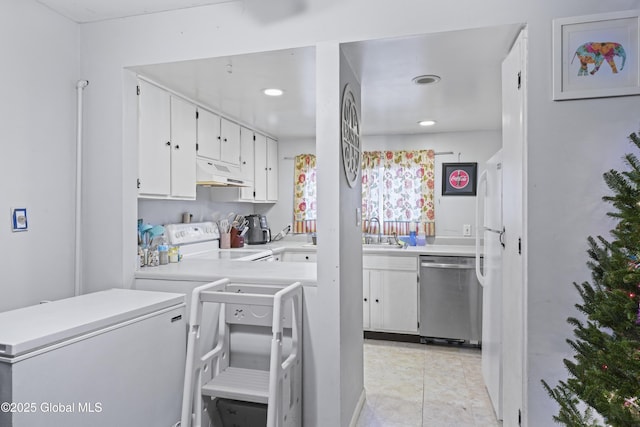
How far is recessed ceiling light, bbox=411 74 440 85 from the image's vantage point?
2.37 metres

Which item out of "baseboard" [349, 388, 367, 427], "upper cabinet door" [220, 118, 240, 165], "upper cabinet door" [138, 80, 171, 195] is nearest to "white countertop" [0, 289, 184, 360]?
"upper cabinet door" [138, 80, 171, 195]

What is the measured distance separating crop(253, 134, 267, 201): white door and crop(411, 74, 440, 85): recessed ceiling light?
6.80 feet

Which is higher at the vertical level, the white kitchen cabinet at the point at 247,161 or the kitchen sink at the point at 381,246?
the white kitchen cabinet at the point at 247,161

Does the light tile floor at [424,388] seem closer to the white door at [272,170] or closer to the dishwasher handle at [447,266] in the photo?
the dishwasher handle at [447,266]

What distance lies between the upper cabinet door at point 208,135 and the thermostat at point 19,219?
129 centimetres

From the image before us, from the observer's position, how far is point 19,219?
1.89 metres

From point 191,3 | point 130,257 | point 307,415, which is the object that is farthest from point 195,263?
point 191,3

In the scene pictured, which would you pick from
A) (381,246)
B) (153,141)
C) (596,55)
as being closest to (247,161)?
(153,141)

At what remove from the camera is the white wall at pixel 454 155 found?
4.11 meters

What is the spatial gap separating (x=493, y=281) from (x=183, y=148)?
231cm

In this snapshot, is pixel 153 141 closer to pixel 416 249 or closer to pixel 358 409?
pixel 358 409

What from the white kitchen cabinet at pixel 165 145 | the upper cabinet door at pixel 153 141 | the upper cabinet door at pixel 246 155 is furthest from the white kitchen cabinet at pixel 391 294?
the upper cabinet door at pixel 153 141

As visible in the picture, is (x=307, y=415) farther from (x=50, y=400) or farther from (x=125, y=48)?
(x=125, y=48)

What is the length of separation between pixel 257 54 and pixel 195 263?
55.7 inches
